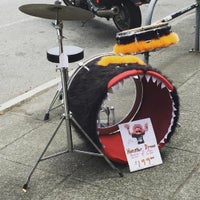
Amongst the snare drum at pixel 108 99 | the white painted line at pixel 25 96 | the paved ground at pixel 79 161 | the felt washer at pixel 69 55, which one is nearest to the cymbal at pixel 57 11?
the snare drum at pixel 108 99

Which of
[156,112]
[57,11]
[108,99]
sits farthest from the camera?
[156,112]

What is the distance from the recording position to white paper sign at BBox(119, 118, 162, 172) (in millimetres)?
4742

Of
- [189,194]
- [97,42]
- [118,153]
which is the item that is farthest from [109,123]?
[97,42]

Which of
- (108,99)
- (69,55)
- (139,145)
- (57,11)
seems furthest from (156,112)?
(57,11)

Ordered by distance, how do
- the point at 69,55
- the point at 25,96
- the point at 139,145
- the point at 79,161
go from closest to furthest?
the point at 139,145 < the point at 79,161 < the point at 69,55 < the point at 25,96

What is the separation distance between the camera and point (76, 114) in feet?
15.3

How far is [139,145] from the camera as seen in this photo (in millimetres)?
4801

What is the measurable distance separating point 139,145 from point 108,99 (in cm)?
56

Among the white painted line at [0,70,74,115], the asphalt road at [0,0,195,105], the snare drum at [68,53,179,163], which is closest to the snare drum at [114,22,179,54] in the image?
the snare drum at [68,53,179,163]

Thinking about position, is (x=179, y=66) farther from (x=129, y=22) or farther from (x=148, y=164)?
(x=148, y=164)

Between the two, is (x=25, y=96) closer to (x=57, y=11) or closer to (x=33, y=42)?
(x=57, y=11)

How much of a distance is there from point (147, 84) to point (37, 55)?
4.00m

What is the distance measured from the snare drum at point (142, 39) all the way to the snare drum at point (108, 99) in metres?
0.41

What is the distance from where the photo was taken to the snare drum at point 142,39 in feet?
17.7
